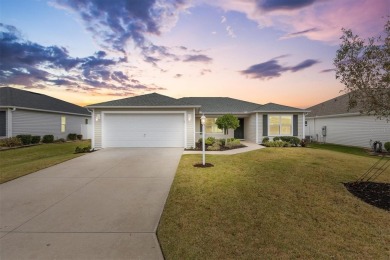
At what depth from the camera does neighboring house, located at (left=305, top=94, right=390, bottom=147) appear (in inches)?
703

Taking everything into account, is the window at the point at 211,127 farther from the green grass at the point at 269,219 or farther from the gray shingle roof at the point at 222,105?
the green grass at the point at 269,219

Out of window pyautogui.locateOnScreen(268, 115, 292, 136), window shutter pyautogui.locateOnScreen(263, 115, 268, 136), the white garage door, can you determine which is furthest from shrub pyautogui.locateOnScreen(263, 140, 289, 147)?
the white garage door

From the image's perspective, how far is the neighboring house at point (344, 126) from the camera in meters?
17.9

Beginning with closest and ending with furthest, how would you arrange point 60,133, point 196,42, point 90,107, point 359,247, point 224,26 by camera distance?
point 359,247 < point 224,26 < point 196,42 < point 90,107 < point 60,133

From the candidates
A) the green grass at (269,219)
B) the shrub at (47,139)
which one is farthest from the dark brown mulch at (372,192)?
the shrub at (47,139)

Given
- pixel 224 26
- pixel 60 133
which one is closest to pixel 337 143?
pixel 224 26

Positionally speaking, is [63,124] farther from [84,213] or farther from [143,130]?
[84,213]

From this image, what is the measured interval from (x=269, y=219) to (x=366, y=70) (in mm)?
5048

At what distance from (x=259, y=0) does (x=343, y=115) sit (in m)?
15.1

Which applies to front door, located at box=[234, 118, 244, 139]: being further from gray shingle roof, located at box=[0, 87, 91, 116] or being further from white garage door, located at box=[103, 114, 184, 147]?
gray shingle roof, located at box=[0, 87, 91, 116]

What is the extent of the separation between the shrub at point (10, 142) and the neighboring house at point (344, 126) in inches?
955

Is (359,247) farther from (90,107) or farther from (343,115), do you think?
(343,115)

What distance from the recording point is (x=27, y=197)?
6.53 m

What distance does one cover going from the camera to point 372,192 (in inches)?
277
